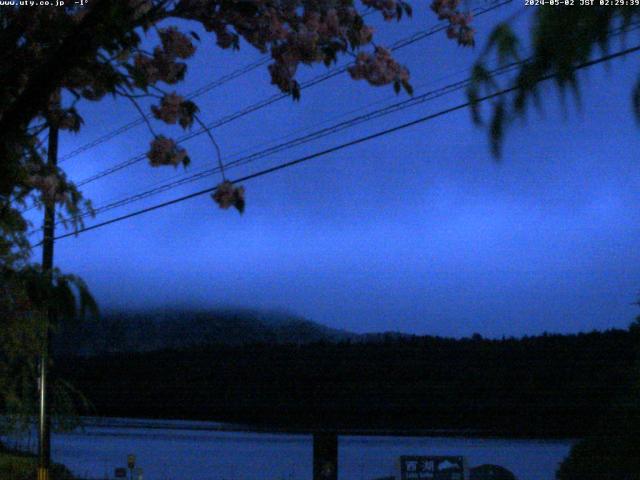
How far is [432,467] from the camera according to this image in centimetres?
1512

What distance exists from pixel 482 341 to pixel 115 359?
13756 mm

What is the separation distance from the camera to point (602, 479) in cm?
1361

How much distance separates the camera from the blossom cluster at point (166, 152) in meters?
7.70

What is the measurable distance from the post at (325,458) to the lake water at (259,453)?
3.40 metres

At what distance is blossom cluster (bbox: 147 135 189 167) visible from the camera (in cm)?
770

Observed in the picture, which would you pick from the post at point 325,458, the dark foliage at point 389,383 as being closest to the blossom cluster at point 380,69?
the dark foliage at point 389,383

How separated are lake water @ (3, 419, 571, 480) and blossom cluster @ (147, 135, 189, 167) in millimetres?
10640

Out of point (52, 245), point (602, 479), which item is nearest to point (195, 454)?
Answer: point (52, 245)

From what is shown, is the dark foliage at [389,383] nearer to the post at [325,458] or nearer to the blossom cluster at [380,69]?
the post at [325,458]

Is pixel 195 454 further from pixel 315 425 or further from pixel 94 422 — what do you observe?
pixel 315 425

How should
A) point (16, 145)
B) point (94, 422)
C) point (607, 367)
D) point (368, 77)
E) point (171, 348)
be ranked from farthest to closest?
1. point (171, 348)
2. point (94, 422)
3. point (607, 367)
4. point (368, 77)
5. point (16, 145)

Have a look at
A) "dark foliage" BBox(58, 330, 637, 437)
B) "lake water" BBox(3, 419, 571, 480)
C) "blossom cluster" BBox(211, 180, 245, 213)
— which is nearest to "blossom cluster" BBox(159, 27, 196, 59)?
"blossom cluster" BBox(211, 180, 245, 213)

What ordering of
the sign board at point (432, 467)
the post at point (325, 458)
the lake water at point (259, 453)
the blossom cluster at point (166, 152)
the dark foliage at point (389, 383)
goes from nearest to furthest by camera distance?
the blossom cluster at point (166, 152) < the sign board at point (432, 467) < the post at point (325, 458) < the dark foliage at point (389, 383) < the lake water at point (259, 453)

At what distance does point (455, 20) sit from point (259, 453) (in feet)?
72.7
